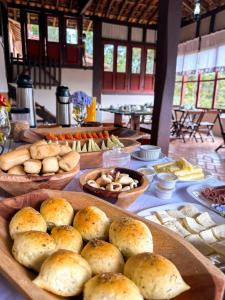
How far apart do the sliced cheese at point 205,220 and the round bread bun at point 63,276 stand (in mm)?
366

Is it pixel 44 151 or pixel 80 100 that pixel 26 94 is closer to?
pixel 80 100

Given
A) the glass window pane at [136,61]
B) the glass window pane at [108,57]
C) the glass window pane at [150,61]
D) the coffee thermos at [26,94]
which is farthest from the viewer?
the glass window pane at [150,61]

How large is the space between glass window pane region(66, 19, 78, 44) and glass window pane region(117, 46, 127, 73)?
4.55 ft

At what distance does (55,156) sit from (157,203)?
336 millimetres

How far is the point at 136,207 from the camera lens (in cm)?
70

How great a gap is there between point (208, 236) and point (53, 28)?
24.2 ft

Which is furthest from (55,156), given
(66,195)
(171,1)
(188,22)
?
(188,22)

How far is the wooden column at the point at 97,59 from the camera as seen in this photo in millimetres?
7053

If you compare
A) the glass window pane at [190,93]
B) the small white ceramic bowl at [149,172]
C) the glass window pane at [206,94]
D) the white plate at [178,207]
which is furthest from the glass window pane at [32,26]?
the white plate at [178,207]

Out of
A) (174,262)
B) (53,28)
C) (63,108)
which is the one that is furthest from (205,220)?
(53,28)

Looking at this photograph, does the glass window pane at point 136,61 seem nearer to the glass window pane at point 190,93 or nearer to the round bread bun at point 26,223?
the glass window pane at point 190,93

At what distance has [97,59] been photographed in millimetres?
7207

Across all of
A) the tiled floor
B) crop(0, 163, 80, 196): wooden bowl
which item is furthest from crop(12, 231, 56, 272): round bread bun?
the tiled floor

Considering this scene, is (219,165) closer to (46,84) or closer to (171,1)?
(171,1)
